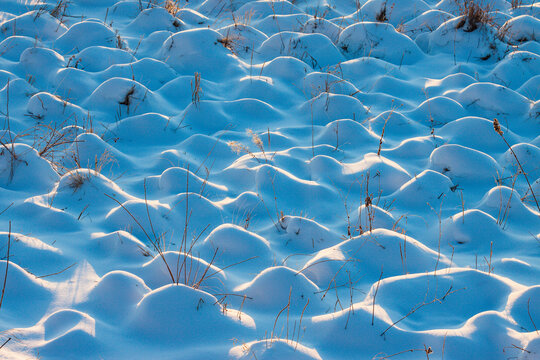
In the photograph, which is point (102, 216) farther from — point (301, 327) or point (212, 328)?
point (301, 327)

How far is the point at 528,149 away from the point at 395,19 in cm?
244

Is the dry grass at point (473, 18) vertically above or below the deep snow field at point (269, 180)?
above

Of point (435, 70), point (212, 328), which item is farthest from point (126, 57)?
point (212, 328)

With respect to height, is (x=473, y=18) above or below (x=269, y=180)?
above

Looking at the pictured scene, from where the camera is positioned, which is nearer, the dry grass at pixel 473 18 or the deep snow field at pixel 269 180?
the deep snow field at pixel 269 180

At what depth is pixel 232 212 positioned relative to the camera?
Result: 2.94 meters

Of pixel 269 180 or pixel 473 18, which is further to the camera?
pixel 473 18

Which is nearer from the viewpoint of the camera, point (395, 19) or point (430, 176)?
point (430, 176)

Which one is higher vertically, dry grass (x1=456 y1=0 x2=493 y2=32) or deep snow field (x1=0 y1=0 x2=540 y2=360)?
dry grass (x1=456 y1=0 x2=493 y2=32)

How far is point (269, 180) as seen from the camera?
3.16 meters

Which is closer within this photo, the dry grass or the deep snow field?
the deep snow field

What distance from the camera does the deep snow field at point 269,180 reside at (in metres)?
2.09

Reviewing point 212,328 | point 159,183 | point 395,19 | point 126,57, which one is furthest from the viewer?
point 395,19

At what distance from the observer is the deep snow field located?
209 cm
